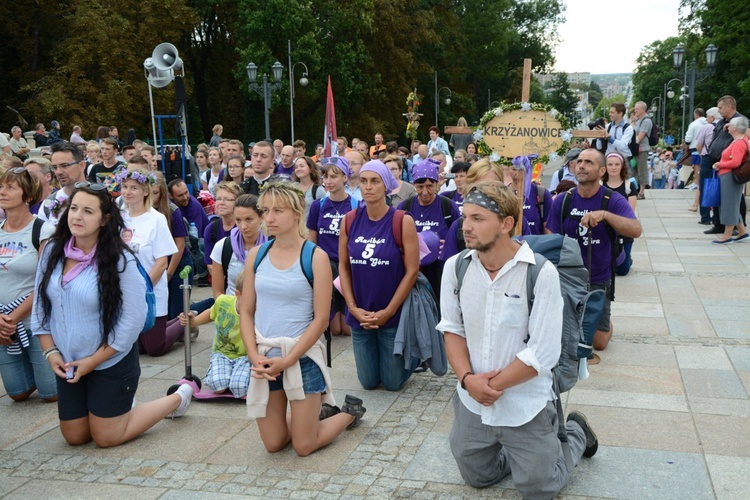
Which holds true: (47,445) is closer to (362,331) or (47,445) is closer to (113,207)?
(113,207)

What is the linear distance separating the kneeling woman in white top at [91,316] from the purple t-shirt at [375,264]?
1760mm

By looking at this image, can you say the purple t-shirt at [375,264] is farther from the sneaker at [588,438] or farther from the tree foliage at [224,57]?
the tree foliage at [224,57]

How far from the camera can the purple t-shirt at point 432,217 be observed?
702cm

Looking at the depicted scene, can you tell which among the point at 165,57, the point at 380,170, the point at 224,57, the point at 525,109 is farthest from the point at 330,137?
the point at 224,57

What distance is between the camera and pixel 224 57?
123 feet

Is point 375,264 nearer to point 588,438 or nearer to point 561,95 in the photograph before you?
point 588,438

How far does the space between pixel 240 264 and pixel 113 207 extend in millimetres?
1612

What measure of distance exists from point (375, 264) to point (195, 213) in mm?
4291

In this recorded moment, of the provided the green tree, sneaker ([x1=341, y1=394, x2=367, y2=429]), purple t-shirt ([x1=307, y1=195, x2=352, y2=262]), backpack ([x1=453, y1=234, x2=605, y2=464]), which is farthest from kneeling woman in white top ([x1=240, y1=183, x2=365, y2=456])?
the green tree

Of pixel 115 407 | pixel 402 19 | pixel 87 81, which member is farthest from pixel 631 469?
pixel 402 19

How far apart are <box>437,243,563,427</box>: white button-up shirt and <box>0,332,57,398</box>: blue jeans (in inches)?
139

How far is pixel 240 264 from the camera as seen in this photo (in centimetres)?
646

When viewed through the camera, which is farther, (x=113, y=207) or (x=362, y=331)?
(x=362, y=331)

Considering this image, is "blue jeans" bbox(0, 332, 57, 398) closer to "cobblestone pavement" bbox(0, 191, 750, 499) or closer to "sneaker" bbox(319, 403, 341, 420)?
"cobblestone pavement" bbox(0, 191, 750, 499)
